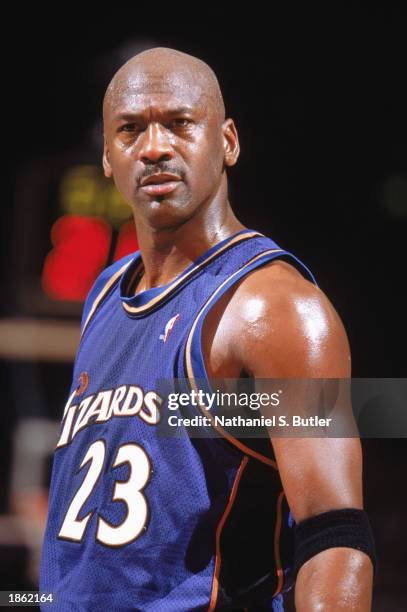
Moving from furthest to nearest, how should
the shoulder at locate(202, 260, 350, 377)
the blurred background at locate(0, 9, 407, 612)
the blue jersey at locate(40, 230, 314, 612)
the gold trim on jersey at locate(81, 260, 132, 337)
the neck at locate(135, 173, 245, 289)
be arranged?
1. the blurred background at locate(0, 9, 407, 612)
2. the gold trim on jersey at locate(81, 260, 132, 337)
3. the neck at locate(135, 173, 245, 289)
4. the blue jersey at locate(40, 230, 314, 612)
5. the shoulder at locate(202, 260, 350, 377)

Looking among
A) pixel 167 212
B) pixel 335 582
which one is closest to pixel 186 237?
pixel 167 212

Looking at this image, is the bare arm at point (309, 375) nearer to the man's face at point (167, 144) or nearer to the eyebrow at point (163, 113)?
the man's face at point (167, 144)

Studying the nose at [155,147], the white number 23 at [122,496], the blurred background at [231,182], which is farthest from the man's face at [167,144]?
the blurred background at [231,182]

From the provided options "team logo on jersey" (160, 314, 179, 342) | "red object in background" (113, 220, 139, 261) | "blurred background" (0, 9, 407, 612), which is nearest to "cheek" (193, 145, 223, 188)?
"team logo on jersey" (160, 314, 179, 342)

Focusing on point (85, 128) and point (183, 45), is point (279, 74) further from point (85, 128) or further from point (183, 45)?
point (85, 128)

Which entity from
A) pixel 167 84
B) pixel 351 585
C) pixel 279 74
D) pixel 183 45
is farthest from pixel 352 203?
pixel 351 585

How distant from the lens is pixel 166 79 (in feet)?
5.80

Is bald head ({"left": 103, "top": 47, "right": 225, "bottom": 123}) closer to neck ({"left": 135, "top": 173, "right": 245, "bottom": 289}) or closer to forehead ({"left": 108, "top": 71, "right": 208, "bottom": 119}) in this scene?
forehead ({"left": 108, "top": 71, "right": 208, "bottom": 119})

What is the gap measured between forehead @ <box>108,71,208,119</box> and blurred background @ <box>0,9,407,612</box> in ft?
9.29

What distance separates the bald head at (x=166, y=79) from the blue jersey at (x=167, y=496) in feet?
0.89

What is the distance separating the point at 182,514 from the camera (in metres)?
1.55

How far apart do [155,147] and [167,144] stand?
23 mm

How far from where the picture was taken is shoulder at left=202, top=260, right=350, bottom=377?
1.44 meters

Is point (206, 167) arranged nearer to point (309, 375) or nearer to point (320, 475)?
point (309, 375)
